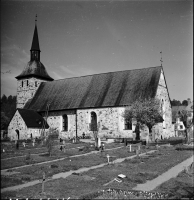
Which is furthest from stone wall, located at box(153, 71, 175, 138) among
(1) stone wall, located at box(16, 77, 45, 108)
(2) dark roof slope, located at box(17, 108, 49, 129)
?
(1) stone wall, located at box(16, 77, 45, 108)

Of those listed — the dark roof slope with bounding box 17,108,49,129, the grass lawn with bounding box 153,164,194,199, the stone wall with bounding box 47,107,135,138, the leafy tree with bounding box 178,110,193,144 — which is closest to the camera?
the grass lawn with bounding box 153,164,194,199

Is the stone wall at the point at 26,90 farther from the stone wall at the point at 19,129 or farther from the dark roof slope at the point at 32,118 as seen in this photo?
the stone wall at the point at 19,129

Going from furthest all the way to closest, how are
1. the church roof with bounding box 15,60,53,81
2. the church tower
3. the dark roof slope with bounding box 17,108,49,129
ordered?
the church roof with bounding box 15,60,53,81 → the church tower → the dark roof slope with bounding box 17,108,49,129

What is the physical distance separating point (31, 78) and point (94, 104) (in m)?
17.2

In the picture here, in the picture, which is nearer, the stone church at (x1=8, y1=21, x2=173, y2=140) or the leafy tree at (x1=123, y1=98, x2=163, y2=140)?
the leafy tree at (x1=123, y1=98, x2=163, y2=140)

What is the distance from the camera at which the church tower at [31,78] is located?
169 ft

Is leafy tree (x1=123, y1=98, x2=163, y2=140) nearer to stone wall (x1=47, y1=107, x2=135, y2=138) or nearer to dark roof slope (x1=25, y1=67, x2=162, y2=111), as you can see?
dark roof slope (x1=25, y1=67, x2=162, y2=111)

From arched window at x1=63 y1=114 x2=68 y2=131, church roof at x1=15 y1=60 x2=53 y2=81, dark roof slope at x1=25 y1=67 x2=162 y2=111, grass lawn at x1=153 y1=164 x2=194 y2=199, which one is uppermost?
church roof at x1=15 y1=60 x2=53 y2=81

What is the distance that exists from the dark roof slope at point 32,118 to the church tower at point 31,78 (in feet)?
26.8

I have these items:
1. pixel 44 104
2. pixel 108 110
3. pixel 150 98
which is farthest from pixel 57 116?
pixel 150 98

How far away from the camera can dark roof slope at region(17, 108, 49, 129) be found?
134ft

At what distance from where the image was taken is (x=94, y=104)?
4128cm

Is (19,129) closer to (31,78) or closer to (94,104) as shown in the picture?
(94,104)

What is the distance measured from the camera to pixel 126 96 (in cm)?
3966
